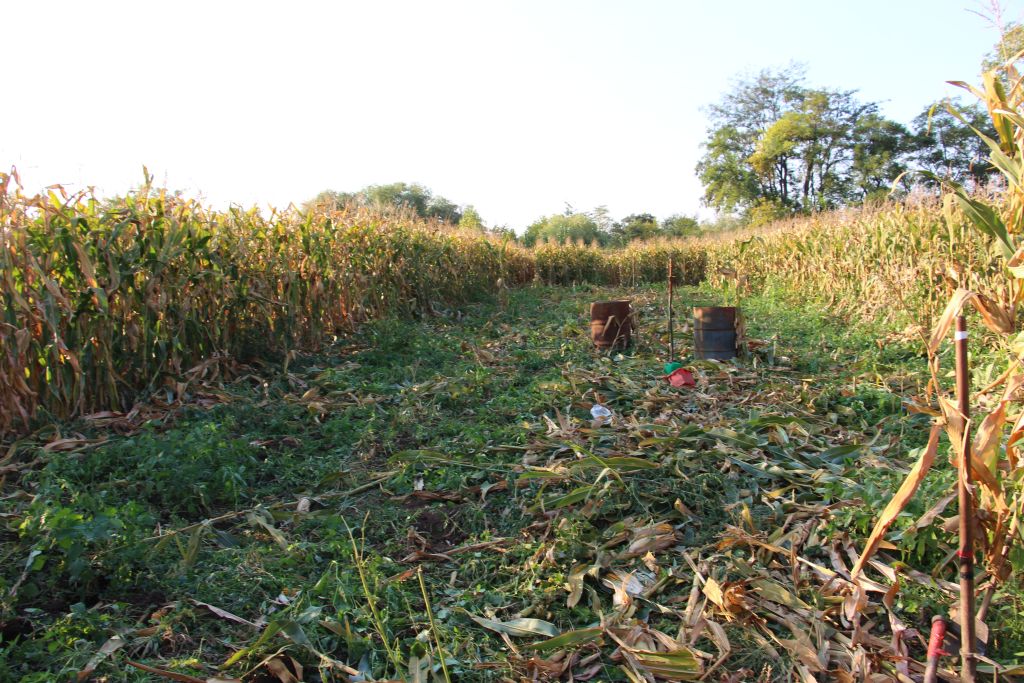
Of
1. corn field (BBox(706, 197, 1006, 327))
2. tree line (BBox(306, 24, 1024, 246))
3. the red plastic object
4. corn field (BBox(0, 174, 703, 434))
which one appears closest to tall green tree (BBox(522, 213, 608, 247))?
tree line (BBox(306, 24, 1024, 246))

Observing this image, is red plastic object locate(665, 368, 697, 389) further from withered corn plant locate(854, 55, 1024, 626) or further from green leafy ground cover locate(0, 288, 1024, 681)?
withered corn plant locate(854, 55, 1024, 626)

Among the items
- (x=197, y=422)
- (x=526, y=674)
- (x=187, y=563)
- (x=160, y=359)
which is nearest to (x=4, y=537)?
(x=187, y=563)

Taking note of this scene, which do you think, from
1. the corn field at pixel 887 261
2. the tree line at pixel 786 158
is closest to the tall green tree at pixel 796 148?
the tree line at pixel 786 158

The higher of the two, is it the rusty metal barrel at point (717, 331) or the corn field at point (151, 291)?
the corn field at point (151, 291)

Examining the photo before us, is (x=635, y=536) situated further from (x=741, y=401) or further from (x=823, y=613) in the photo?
(x=741, y=401)

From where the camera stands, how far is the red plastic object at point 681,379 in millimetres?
4963

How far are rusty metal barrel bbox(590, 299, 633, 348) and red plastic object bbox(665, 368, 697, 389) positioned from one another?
133 centimetres

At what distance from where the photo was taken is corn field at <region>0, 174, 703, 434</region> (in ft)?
13.4

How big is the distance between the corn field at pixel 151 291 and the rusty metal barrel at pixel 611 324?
2.98 meters

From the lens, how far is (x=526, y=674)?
1913 millimetres

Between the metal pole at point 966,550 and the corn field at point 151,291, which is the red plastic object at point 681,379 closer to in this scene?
the metal pole at point 966,550

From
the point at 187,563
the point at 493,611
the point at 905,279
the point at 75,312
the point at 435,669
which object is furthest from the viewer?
the point at 905,279

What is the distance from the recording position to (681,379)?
4.99 meters

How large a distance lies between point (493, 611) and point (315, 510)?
49.9 inches
